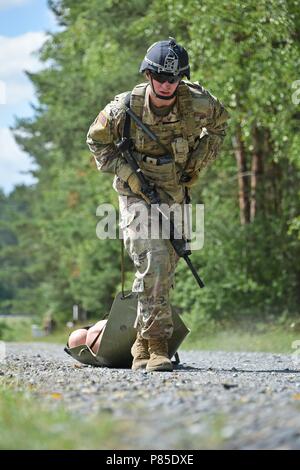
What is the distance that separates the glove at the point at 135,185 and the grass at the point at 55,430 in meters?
3.66

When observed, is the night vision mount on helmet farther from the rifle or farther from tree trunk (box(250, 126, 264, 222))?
tree trunk (box(250, 126, 264, 222))

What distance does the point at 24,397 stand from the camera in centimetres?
620

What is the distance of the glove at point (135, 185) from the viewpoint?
29.8 ft

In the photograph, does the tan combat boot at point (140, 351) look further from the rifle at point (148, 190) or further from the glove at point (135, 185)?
the glove at point (135, 185)

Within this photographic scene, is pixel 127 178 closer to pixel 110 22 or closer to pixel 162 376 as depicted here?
pixel 162 376

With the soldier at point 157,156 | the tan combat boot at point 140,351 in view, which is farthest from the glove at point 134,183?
the tan combat boot at point 140,351

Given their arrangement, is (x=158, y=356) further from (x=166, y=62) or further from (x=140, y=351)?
(x=166, y=62)

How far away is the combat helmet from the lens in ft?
28.8

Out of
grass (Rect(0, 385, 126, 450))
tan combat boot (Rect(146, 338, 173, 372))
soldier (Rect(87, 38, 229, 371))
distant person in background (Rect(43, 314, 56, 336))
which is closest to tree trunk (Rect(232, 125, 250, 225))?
soldier (Rect(87, 38, 229, 371))

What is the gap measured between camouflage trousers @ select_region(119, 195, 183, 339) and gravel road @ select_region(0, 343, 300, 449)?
664 millimetres

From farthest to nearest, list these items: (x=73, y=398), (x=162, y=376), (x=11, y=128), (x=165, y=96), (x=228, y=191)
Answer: (x=11, y=128), (x=228, y=191), (x=165, y=96), (x=162, y=376), (x=73, y=398)

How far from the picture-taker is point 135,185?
9094 mm

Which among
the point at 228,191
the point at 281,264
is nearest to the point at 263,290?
the point at 281,264

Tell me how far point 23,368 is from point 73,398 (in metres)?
3.52
